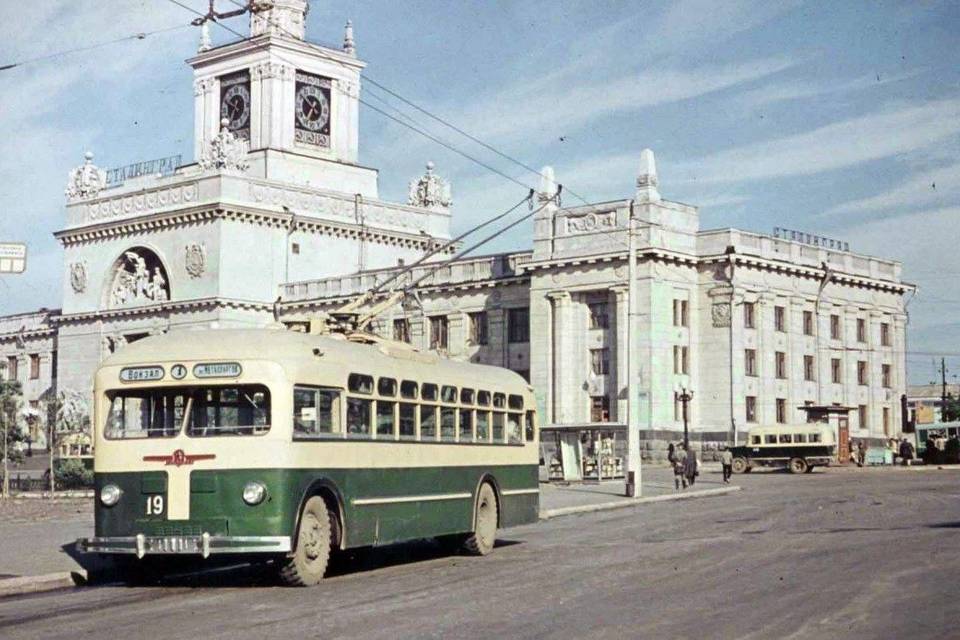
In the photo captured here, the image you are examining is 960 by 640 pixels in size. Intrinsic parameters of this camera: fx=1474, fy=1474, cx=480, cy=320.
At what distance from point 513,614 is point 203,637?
118 inches

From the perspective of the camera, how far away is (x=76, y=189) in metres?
91.4

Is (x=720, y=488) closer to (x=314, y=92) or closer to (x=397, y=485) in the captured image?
(x=397, y=485)

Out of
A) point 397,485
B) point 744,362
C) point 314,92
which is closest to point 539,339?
point 744,362

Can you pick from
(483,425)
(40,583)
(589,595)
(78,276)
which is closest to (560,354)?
(78,276)

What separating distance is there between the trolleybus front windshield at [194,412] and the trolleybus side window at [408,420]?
10.1 feet

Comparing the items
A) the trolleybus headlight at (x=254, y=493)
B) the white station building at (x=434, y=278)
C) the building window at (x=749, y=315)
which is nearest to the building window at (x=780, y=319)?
the white station building at (x=434, y=278)

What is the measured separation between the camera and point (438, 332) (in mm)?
78750

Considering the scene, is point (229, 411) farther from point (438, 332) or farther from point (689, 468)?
point (438, 332)

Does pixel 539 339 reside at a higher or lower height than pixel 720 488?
higher

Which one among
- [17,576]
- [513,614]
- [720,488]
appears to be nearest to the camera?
[513,614]

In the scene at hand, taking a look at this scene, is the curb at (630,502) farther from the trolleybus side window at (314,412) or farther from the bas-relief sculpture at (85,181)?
the bas-relief sculpture at (85,181)

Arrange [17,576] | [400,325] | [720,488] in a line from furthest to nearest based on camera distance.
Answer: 1. [400,325]
2. [720,488]
3. [17,576]

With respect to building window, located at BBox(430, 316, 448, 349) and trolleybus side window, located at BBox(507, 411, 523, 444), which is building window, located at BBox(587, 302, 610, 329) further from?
trolleybus side window, located at BBox(507, 411, 523, 444)

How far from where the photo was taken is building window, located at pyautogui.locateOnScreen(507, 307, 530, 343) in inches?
2923
